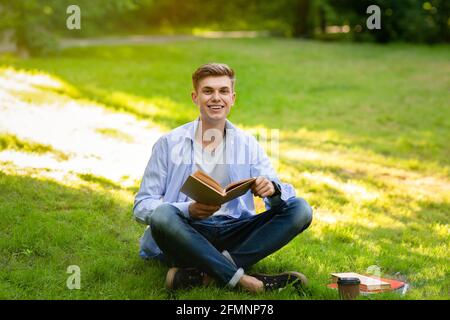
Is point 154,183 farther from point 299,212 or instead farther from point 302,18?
point 302,18

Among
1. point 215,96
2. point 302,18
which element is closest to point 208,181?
point 215,96

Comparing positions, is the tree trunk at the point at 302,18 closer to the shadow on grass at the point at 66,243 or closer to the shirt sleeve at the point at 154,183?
the shadow on grass at the point at 66,243

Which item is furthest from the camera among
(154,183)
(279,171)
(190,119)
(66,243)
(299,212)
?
(190,119)

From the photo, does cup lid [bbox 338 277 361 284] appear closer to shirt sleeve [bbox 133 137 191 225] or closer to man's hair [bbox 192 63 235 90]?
shirt sleeve [bbox 133 137 191 225]

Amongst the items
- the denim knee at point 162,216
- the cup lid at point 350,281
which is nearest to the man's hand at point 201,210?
the denim knee at point 162,216

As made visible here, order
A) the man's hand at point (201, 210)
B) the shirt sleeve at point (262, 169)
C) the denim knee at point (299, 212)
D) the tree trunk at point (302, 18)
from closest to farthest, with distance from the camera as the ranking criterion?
the man's hand at point (201, 210) → the denim knee at point (299, 212) → the shirt sleeve at point (262, 169) → the tree trunk at point (302, 18)

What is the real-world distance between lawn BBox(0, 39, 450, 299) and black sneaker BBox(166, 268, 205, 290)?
2.7 inches

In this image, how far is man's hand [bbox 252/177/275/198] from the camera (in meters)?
4.31

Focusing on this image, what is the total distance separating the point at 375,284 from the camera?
461cm

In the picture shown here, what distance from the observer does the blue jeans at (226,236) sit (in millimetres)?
4359

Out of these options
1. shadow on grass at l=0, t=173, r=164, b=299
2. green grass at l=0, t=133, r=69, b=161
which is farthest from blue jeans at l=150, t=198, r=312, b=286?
green grass at l=0, t=133, r=69, b=161

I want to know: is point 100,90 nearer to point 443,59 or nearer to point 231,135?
point 231,135

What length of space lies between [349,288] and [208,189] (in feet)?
3.71

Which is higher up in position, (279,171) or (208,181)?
(208,181)
